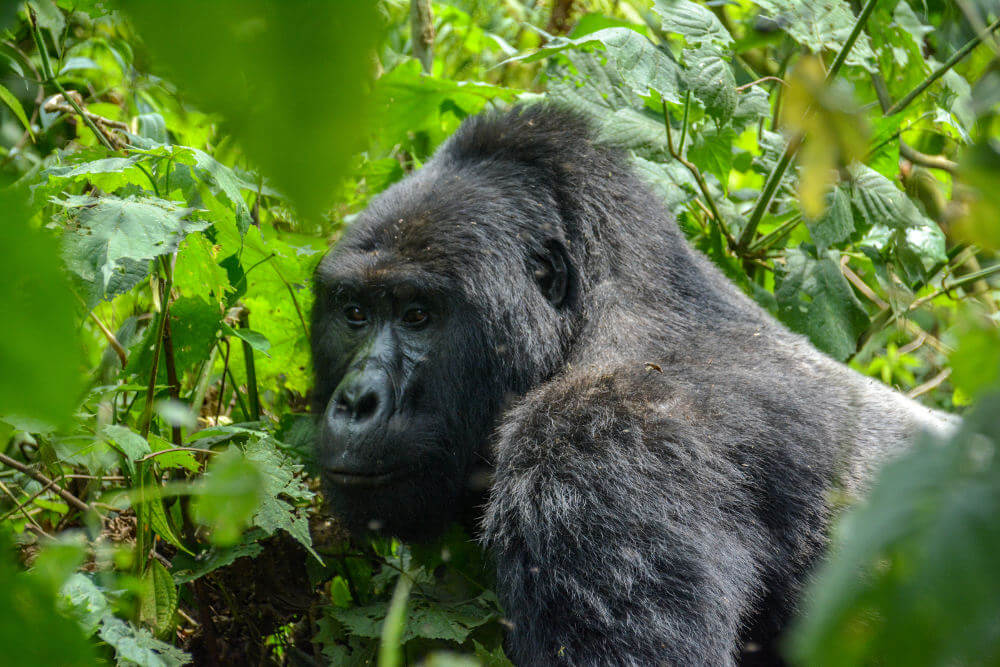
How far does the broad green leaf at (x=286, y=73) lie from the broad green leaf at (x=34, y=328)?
0.35 feet

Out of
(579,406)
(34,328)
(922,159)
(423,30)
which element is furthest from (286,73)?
(922,159)

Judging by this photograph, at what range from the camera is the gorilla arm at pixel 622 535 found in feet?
6.24

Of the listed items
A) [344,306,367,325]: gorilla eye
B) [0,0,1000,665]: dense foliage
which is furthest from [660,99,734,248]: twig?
[344,306,367,325]: gorilla eye

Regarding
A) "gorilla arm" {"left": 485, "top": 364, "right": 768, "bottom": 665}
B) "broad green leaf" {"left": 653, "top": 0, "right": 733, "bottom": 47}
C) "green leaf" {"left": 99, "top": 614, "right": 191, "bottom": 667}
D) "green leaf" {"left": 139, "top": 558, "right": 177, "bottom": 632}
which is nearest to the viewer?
"green leaf" {"left": 99, "top": 614, "right": 191, "bottom": 667}

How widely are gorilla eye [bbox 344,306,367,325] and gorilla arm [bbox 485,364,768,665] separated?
0.82 m

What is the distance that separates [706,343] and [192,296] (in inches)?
60.2

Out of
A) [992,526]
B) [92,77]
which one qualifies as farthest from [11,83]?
[992,526]

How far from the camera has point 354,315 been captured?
2914mm

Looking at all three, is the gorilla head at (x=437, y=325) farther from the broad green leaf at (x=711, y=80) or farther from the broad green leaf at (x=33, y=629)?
the broad green leaf at (x=33, y=629)

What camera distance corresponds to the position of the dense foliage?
481mm

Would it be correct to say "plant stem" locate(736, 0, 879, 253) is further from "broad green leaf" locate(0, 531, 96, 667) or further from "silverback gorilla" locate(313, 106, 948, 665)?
"broad green leaf" locate(0, 531, 96, 667)

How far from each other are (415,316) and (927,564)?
235 cm

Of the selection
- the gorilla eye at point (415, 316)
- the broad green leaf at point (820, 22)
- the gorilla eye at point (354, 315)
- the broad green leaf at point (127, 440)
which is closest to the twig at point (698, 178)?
the broad green leaf at point (820, 22)

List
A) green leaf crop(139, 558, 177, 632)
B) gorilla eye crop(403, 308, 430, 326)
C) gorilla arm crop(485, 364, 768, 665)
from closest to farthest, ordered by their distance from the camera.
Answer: gorilla arm crop(485, 364, 768, 665) < green leaf crop(139, 558, 177, 632) < gorilla eye crop(403, 308, 430, 326)
